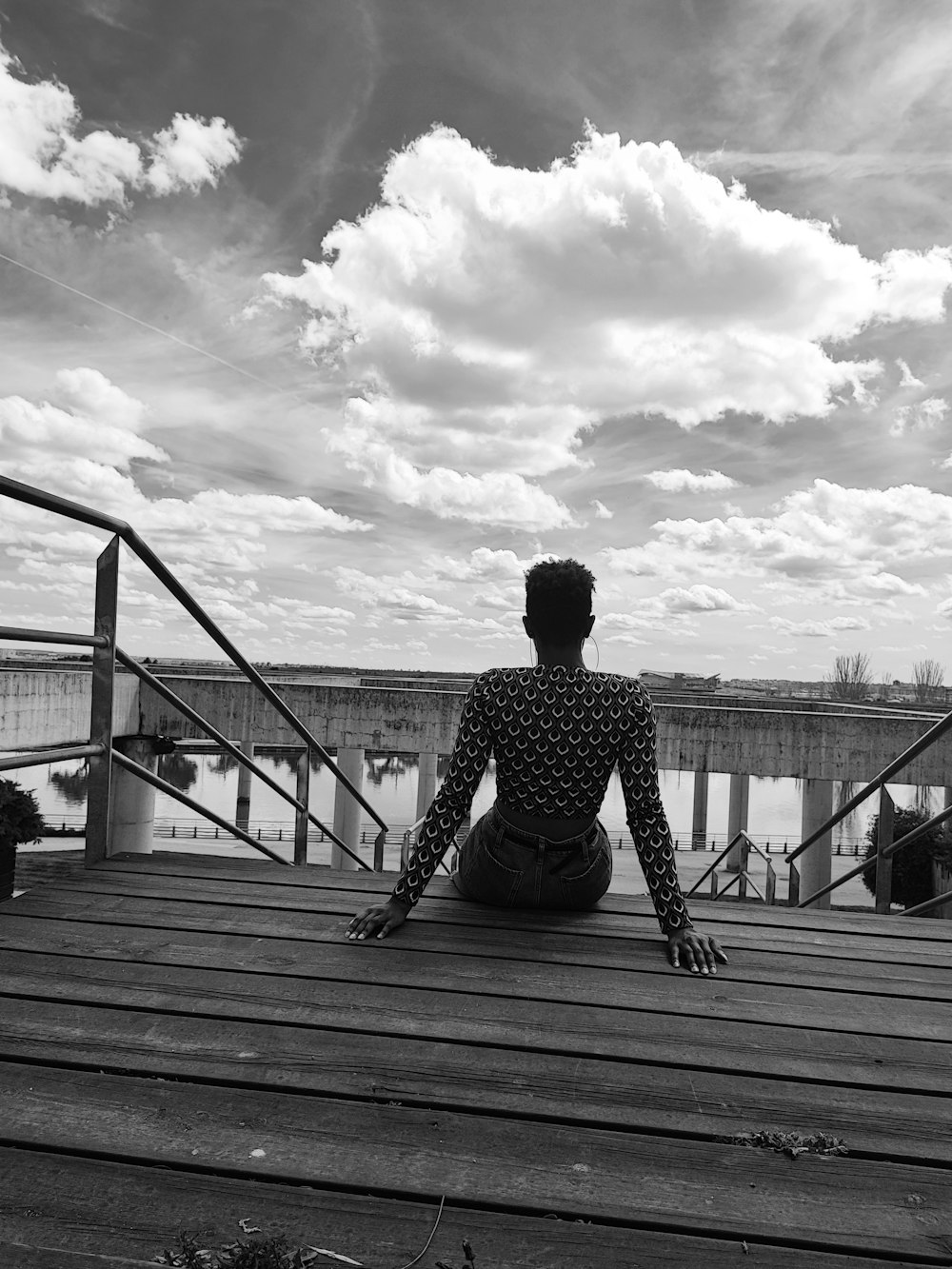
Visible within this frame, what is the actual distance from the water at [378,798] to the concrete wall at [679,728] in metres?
11.9

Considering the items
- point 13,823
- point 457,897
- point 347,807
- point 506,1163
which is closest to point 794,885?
point 457,897

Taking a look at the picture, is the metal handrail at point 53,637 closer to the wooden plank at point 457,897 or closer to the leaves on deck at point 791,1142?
the wooden plank at point 457,897

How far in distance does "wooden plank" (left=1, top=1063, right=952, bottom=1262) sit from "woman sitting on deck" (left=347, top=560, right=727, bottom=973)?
3.05ft

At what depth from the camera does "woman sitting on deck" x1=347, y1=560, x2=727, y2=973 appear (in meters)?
2.40

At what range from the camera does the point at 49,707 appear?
32.0ft

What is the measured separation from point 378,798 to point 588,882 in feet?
127

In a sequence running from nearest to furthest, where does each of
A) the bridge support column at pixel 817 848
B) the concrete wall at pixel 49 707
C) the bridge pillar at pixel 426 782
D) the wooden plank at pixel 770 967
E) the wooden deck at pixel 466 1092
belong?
the wooden deck at pixel 466 1092, the wooden plank at pixel 770 967, the concrete wall at pixel 49 707, the bridge support column at pixel 817 848, the bridge pillar at pixel 426 782

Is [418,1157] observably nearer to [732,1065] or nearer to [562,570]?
[732,1065]

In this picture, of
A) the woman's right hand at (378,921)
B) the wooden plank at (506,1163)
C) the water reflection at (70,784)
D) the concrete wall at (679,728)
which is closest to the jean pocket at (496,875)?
the woman's right hand at (378,921)

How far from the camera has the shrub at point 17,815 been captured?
6262 millimetres

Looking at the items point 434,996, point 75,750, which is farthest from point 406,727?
point 434,996

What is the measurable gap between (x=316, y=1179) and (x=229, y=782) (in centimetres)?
4591

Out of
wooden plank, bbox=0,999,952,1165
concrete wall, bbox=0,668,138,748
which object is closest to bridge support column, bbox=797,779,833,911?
concrete wall, bbox=0,668,138,748

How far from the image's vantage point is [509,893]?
108 inches
